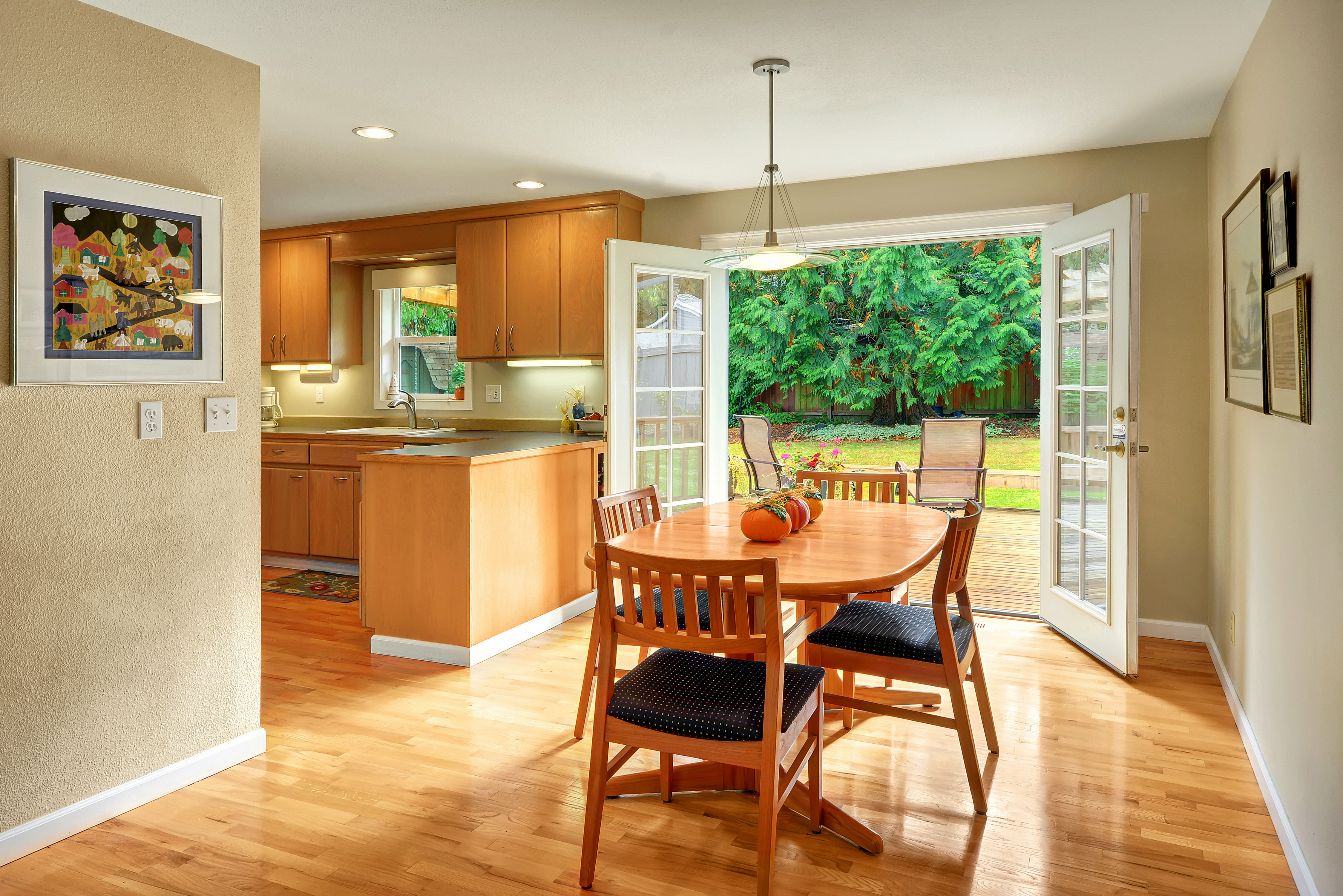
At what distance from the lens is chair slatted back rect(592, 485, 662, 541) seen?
2.84m

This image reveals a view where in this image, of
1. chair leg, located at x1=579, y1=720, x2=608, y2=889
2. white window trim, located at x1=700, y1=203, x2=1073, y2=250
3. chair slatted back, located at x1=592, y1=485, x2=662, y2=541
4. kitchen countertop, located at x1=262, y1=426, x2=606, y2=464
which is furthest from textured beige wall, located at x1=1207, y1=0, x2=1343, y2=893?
kitchen countertop, located at x1=262, y1=426, x2=606, y2=464

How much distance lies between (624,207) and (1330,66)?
11.2 feet

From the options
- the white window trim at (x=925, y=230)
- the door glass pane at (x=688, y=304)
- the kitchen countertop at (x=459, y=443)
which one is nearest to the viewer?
the kitchen countertop at (x=459, y=443)

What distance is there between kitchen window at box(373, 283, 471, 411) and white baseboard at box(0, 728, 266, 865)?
3.32 metres

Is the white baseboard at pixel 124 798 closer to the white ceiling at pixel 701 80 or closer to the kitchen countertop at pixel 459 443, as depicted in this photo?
the kitchen countertop at pixel 459 443

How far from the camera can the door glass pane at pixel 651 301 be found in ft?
14.8

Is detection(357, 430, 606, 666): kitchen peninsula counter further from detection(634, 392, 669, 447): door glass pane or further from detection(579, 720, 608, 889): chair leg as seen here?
detection(579, 720, 608, 889): chair leg

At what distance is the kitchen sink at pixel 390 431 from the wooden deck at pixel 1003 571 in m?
2.99

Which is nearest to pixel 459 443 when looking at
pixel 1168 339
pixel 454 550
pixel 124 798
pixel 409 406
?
pixel 454 550

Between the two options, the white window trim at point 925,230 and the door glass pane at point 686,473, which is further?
the door glass pane at point 686,473

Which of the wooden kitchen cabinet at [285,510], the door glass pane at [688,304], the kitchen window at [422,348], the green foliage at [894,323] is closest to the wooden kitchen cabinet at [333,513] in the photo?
the wooden kitchen cabinet at [285,510]

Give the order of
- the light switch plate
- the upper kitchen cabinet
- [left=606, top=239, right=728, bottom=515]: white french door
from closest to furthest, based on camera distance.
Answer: the light switch plate → [left=606, top=239, right=728, bottom=515]: white french door → the upper kitchen cabinet

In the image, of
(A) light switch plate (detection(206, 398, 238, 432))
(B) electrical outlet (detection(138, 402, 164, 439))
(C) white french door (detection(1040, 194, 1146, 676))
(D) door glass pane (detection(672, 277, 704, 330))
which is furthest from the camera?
(D) door glass pane (detection(672, 277, 704, 330))

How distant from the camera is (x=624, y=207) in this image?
4859 millimetres
